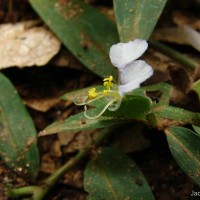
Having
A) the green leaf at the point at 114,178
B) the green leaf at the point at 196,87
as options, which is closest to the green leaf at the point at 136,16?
the green leaf at the point at 196,87

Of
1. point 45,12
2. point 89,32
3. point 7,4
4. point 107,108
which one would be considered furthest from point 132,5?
point 7,4

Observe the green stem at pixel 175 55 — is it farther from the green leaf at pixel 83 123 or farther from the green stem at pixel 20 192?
the green stem at pixel 20 192

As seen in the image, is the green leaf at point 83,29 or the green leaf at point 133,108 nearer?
the green leaf at point 133,108

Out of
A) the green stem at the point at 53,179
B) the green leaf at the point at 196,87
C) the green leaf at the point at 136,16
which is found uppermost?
the green leaf at the point at 136,16

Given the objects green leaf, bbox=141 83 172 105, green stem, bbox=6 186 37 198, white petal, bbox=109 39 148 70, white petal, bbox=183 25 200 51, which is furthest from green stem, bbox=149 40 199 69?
green stem, bbox=6 186 37 198

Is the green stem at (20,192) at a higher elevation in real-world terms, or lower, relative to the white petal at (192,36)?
lower

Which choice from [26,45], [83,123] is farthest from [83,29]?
[83,123]

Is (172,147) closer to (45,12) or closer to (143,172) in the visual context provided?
(143,172)
